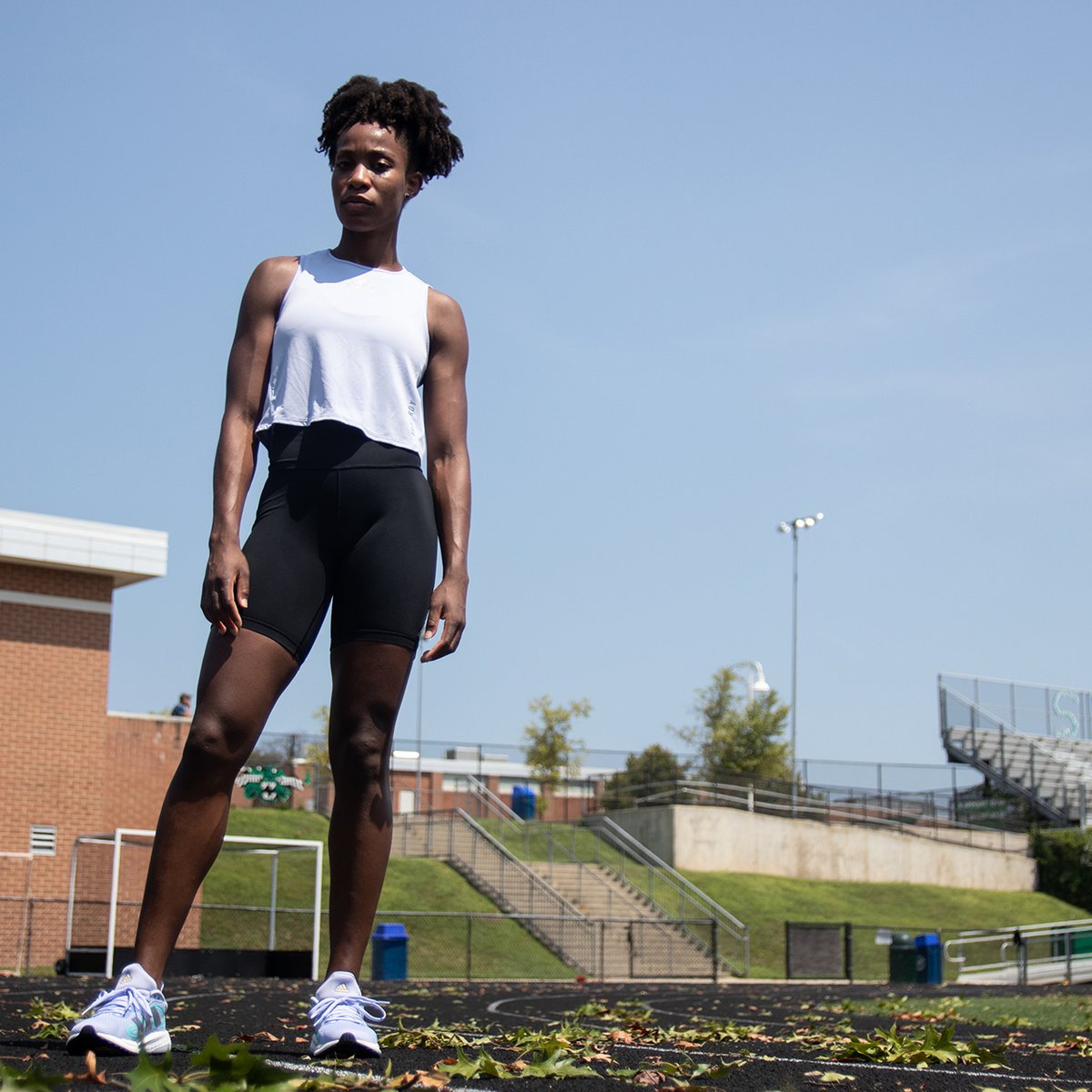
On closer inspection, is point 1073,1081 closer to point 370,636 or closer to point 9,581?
point 370,636

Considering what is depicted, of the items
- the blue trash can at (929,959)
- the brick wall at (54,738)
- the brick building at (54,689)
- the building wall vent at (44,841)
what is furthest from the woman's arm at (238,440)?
the blue trash can at (929,959)

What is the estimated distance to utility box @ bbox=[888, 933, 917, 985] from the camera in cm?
2489

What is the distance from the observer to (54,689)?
22562 millimetres

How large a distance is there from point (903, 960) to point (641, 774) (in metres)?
18.5

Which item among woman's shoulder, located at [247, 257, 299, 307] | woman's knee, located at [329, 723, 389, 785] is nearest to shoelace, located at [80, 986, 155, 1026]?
woman's knee, located at [329, 723, 389, 785]

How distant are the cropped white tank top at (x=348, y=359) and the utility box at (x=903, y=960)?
23108 mm

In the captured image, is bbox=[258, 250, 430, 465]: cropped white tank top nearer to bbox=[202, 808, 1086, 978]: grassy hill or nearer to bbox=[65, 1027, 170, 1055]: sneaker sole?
bbox=[65, 1027, 170, 1055]: sneaker sole

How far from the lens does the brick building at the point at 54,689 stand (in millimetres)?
21875

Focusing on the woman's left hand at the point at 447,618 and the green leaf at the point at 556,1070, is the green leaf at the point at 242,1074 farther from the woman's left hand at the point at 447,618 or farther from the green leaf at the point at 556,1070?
the woman's left hand at the point at 447,618

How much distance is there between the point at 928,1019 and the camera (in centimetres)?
780

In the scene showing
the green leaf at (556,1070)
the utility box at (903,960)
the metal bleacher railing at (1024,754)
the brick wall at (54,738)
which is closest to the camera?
the green leaf at (556,1070)

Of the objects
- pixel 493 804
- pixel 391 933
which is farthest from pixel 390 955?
pixel 493 804

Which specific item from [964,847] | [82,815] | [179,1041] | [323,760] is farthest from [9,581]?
[964,847]

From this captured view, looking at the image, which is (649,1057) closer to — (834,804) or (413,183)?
(413,183)
